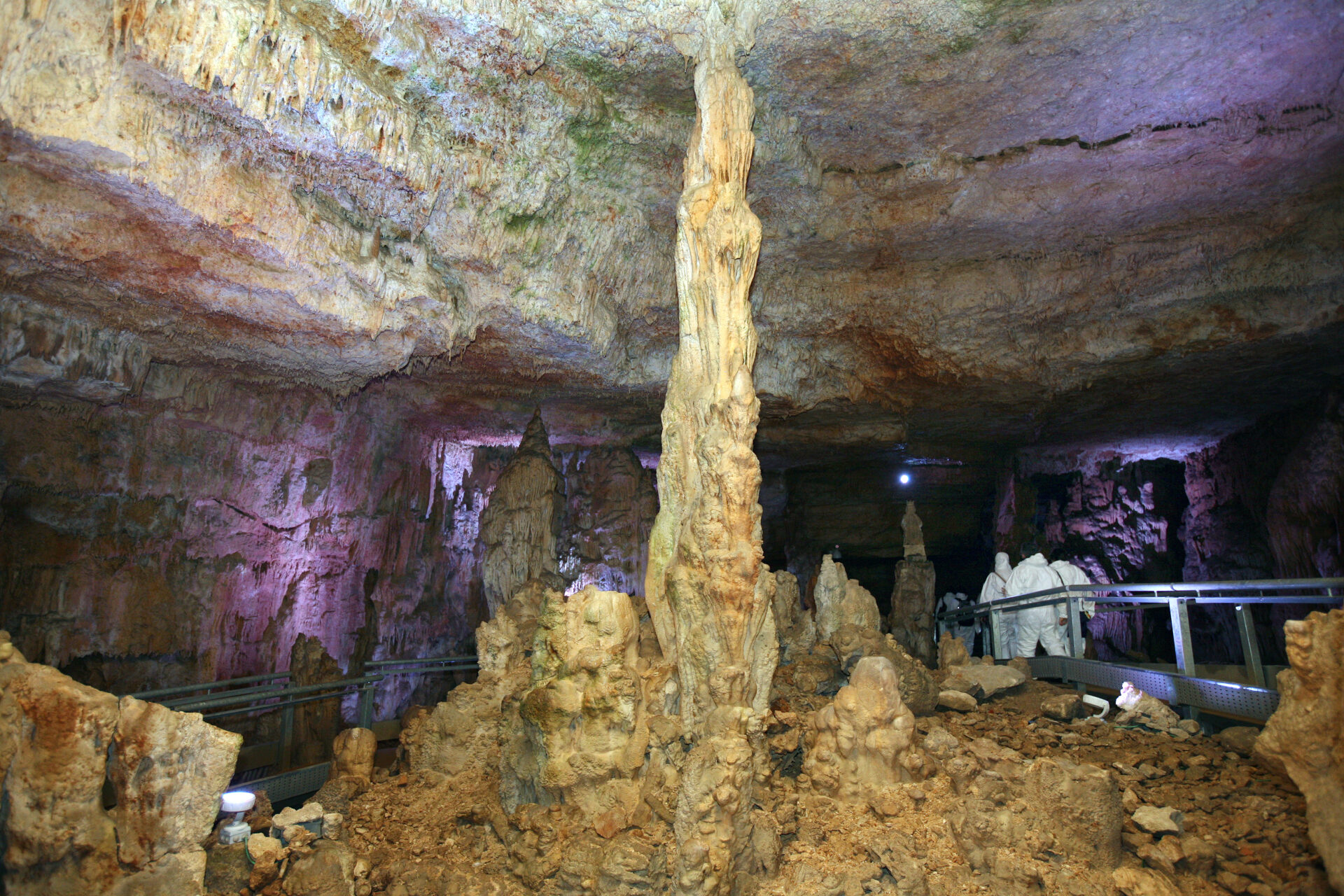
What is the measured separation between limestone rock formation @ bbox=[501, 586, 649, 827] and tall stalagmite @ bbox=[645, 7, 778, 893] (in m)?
0.42

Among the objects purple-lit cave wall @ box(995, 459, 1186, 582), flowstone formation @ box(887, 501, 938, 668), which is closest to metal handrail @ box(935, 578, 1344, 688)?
flowstone formation @ box(887, 501, 938, 668)

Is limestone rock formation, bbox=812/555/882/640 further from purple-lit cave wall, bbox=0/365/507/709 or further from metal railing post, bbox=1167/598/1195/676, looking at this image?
purple-lit cave wall, bbox=0/365/507/709

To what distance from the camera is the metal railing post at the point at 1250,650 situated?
5.49 meters

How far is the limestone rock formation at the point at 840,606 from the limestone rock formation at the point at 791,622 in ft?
0.42

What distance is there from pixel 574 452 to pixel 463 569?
3008mm

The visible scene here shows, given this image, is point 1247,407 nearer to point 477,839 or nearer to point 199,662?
point 477,839

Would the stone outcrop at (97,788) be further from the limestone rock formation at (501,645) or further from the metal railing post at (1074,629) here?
the metal railing post at (1074,629)

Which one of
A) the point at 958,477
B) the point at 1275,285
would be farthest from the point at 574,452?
the point at 1275,285


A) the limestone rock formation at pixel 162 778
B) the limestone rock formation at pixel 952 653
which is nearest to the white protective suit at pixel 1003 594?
the limestone rock formation at pixel 952 653

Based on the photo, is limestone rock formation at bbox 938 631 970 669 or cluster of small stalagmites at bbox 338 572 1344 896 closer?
cluster of small stalagmites at bbox 338 572 1344 896

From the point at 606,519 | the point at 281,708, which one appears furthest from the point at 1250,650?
the point at 606,519

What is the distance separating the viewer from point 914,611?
1273cm

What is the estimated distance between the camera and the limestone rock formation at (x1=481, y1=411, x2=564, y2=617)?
1295 cm

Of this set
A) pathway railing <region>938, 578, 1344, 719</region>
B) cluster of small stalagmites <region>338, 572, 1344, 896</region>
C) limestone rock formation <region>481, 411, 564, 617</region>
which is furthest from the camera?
limestone rock formation <region>481, 411, 564, 617</region>
